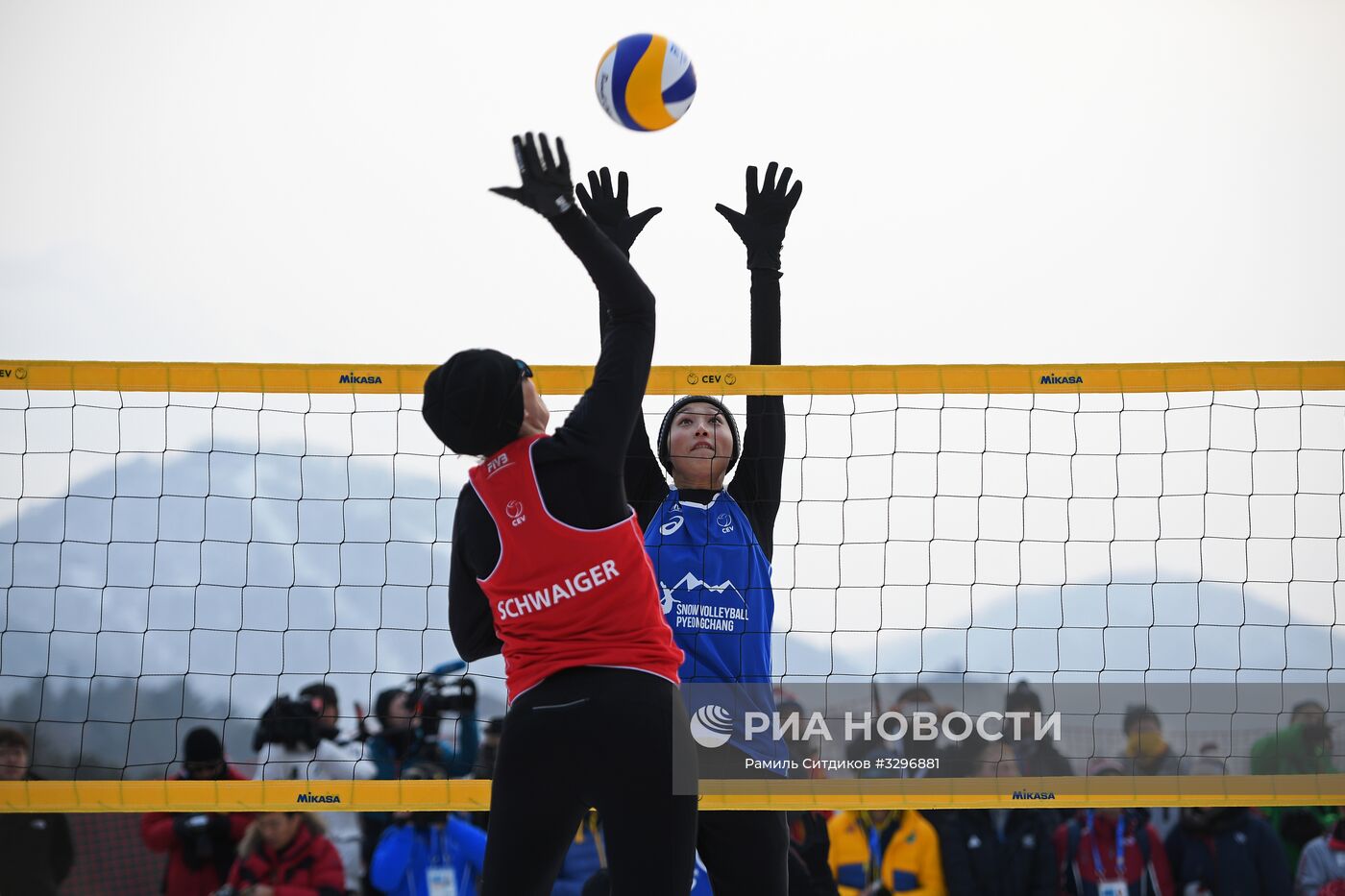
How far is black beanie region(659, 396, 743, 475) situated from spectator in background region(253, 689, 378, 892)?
2.48 meters

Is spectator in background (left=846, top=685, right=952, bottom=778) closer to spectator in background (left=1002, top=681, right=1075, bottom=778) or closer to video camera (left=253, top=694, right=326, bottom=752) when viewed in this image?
spectator in background (left=1002, top=681, right=1075, bottom=778)

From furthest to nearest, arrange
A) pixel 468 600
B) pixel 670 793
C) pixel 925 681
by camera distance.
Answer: pixel 925 681 → pixel 468 600 → pixel 670 793

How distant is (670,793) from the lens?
2373 mm

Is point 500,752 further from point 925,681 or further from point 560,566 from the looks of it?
point 925,681

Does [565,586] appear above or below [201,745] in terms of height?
above

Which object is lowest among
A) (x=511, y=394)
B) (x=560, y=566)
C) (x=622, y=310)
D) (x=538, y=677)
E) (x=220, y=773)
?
(x=220, y=773)

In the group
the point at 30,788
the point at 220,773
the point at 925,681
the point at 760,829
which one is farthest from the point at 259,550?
the point at 760,829

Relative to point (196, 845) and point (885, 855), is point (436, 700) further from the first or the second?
point (885, 855)

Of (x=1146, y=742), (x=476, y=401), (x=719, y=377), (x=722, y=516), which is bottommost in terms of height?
(x=1146, y=742)

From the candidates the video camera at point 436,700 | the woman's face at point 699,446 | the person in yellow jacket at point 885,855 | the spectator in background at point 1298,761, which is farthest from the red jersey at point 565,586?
the person in yellow jacket at point 885,855

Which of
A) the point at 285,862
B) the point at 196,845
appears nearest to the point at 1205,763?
the point at 285,862

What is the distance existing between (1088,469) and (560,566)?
241 inches

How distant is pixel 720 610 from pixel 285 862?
3311 mm

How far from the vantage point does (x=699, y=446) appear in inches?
157
